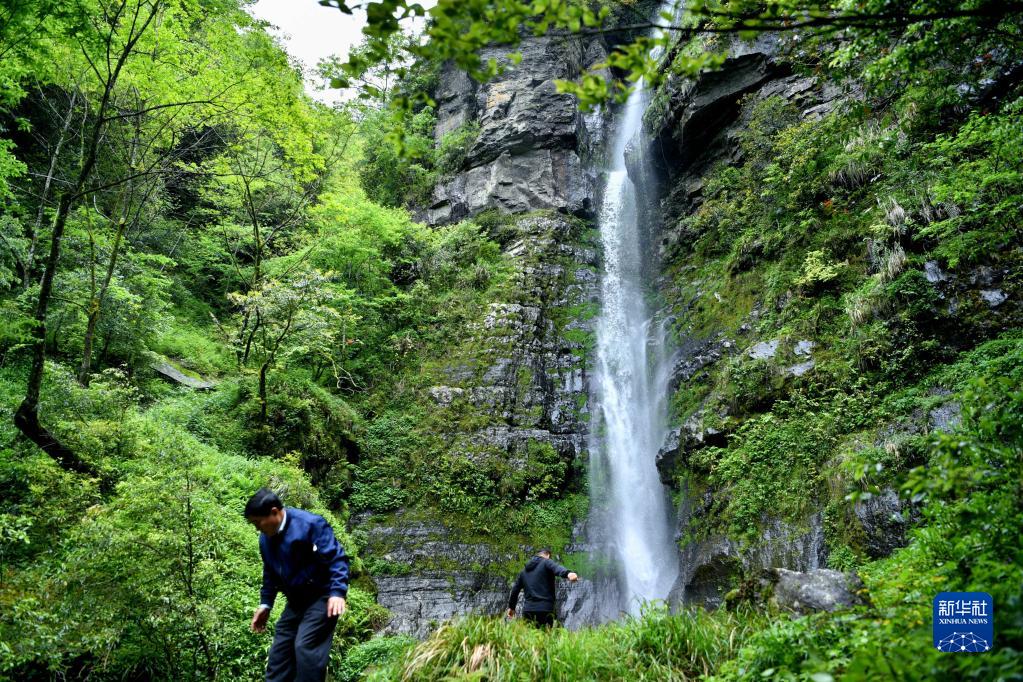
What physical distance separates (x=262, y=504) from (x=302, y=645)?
0.93 m

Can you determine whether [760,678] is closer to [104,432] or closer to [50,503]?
[50,503]

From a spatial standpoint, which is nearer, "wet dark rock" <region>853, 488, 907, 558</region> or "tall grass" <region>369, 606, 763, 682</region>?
"tall grass" <region>369, 606, 763, 682</region>

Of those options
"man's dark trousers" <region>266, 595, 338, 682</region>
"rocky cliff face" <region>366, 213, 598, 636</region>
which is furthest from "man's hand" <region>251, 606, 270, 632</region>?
"rocky cliff face" <region>366, 213, 598, 636</region>

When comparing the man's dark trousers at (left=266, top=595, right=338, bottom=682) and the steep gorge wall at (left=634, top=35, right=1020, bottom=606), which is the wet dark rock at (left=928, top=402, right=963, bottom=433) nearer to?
the steep gorge wall at (left=634, top=35, right=1020, bottom=606)

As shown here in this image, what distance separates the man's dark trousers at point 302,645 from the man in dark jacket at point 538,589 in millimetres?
2899

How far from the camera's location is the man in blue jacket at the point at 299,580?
10.9 ft

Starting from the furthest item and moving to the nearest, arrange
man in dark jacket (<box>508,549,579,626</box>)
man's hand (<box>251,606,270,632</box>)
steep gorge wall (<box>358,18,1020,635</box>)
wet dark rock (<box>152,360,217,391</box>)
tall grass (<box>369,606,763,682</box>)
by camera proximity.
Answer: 1. wet dark rock (<box>152,360,217,391</box>)
2. steep gorge wall (<box>358,18,1020,635</box>)
3. man in dark jacket (<box>508,549,579,626</box>)
4. tall grass (<box>369,606,763,682</box>)
5. man's hand (<box>251,606,270,632</box>)

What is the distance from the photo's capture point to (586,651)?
13.7 feet

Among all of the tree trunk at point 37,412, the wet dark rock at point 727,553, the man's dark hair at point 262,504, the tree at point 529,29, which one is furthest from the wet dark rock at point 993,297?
the tree trunk at point 37,412

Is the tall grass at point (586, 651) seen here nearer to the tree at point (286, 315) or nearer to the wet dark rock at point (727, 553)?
the wet dark rock at point (727, 553)

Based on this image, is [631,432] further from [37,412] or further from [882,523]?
[37,412]

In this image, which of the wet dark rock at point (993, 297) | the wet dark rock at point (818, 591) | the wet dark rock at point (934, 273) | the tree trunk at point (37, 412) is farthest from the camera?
the wet dark rock at point (934, 273)

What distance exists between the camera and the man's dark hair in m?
3.32

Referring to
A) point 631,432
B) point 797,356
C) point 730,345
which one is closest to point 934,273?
→ point 797,356
